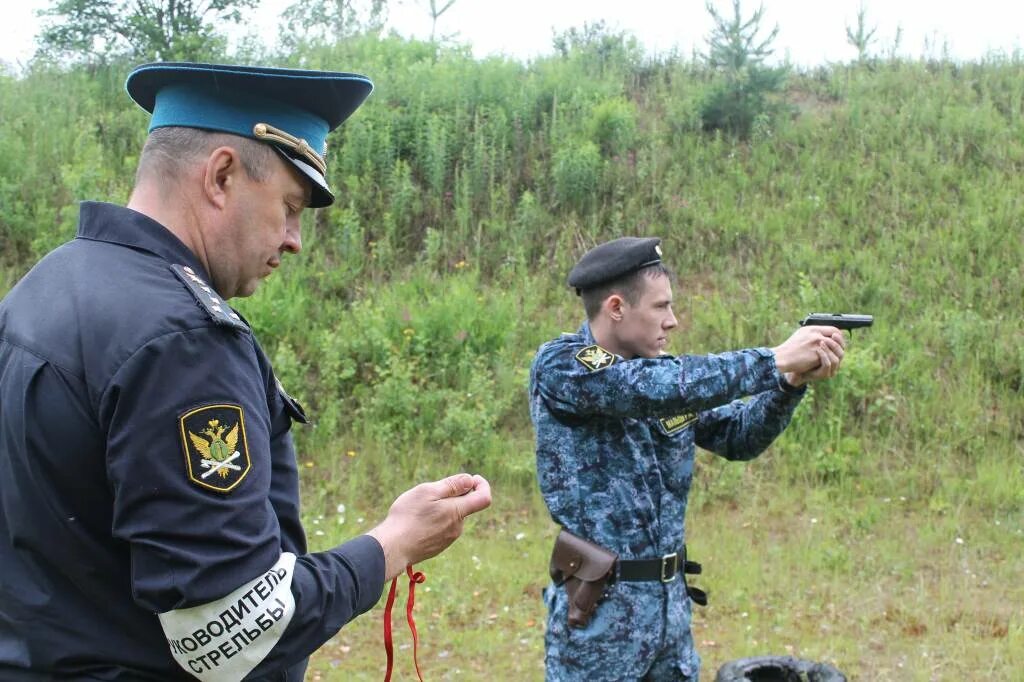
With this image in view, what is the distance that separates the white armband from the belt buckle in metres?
1.86

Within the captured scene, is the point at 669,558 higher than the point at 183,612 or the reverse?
the reverse

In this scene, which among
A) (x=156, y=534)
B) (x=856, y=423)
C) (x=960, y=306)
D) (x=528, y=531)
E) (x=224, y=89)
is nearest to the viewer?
(x=156, y=534)

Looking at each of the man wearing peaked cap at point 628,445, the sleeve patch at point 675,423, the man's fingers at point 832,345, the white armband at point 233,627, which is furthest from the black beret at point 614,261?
the white armband at point 233,627

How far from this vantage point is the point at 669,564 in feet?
10.8

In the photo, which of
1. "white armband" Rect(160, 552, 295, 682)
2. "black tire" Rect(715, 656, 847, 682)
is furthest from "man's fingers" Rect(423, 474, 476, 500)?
"black tire" Rect(715, 656, 847, 682)

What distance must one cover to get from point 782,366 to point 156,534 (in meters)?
2.16

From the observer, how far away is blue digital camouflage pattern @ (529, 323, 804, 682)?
10.2 ft

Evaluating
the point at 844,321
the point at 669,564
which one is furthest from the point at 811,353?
the point at 669,564

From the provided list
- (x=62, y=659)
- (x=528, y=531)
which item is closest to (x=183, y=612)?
(x=62, y=659)

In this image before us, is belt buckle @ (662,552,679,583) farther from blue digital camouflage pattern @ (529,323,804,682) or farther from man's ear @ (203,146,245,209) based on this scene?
man's ear @ (203,146,245,209)

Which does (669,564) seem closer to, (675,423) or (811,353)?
(675,423)

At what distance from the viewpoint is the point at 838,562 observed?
6.01 metres

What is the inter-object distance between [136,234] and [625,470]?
1.92 m

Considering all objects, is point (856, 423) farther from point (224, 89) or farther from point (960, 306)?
point (224, 89)
